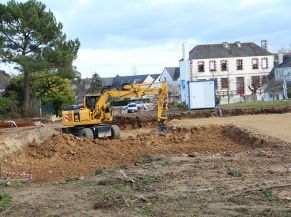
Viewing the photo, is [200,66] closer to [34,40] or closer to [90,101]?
[34,40]

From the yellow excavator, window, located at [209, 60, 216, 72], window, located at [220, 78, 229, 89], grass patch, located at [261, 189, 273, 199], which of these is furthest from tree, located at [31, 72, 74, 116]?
grass patch, located at [261, 189, 273, 199]

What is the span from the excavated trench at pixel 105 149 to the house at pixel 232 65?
5531cm

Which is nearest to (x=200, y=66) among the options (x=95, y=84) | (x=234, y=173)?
(x=95, y=84)

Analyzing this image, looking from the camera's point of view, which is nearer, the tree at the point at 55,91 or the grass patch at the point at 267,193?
the grass patch at the point at 267,193

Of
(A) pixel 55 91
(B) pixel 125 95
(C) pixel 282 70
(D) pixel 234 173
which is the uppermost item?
(C) pixel 282 70

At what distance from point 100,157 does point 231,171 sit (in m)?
9.19

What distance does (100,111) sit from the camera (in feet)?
87.7

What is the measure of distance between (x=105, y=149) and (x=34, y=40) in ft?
76.2

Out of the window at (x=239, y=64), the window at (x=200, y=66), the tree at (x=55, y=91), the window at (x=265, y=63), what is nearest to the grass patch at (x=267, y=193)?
the tree at (x=55, y=91)

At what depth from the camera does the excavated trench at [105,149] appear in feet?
59.4

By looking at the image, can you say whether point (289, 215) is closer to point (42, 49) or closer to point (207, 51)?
point (42, 49)

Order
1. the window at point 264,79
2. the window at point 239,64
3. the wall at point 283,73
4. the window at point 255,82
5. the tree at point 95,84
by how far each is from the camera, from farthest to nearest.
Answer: the tree at point 95,84, the window at point 239,64, the window at point 264,79, the window at point 255,82, the wall at point 283,73

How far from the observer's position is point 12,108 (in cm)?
4731

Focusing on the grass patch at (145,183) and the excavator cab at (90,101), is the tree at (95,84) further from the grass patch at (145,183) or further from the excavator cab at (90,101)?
the grass patch at (145,183)
